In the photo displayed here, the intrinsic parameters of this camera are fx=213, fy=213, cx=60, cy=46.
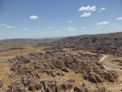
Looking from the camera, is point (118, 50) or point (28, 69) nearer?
point (28, 69)

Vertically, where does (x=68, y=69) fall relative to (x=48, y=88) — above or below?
below

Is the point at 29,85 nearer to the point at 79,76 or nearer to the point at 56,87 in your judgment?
the point at 56,87

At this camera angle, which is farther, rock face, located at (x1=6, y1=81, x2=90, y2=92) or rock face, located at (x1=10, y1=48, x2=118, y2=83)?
rock face, located at (x1=10, y1=48, x2=118, y2=83)

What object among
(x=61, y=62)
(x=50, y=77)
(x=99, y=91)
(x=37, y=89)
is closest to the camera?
(x=99, y=91)

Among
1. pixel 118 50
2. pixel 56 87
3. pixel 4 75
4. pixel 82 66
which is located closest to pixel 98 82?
pixel 82 66

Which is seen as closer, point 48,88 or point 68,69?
point 48,88

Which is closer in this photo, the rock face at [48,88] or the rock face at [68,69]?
the rock face at [48,88]

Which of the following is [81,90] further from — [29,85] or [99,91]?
[29,85]

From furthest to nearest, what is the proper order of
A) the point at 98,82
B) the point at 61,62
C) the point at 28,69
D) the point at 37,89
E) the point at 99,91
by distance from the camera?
1. the point at 61,62
2. the point at 28,69
3. the point at 98,82
4. the point at 37,89
5. the point at 99,91

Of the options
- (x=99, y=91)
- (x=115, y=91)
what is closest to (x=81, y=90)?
(x=99, y=91)
